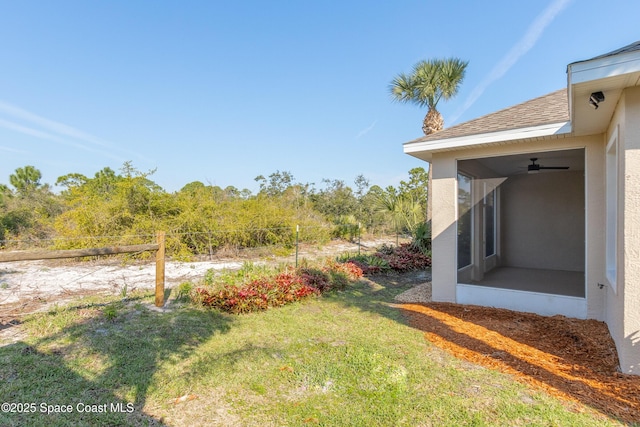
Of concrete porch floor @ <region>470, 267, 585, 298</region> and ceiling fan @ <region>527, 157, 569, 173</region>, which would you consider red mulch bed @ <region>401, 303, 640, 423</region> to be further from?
ceiling fan @ <region>527, 157, 569, 173</region>

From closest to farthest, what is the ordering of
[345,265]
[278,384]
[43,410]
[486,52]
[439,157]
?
[43,410] → [278,384] → [439,157] → [345,265] → [486,52]

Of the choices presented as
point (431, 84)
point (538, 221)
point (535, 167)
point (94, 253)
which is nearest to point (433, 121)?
point (431, 84)

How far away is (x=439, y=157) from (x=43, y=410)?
229 inches

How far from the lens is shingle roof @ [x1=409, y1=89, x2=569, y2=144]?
14.8ft

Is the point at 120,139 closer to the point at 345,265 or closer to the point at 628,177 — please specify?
the point at 345,265

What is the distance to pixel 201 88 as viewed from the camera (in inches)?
455

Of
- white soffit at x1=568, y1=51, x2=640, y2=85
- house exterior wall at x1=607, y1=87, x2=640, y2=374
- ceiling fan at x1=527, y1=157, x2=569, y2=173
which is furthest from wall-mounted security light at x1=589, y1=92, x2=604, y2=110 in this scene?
ceiling fan at x1=527, y1=157, x2=569, y2=173

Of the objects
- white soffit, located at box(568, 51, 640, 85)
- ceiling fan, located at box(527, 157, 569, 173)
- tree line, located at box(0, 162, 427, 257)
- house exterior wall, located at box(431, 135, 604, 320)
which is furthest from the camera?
tree line, located at box(0, 162, 427, 257)

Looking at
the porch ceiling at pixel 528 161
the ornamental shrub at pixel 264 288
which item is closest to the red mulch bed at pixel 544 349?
the ornamental shrub at pixel 264 288

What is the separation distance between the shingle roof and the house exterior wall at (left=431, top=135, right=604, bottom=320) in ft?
1.15

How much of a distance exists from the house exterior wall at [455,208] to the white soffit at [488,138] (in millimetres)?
322

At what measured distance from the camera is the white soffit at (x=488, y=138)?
4.25 meters

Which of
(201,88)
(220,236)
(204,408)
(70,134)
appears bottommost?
(204,408)

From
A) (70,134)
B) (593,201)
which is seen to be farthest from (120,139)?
(593,201)
